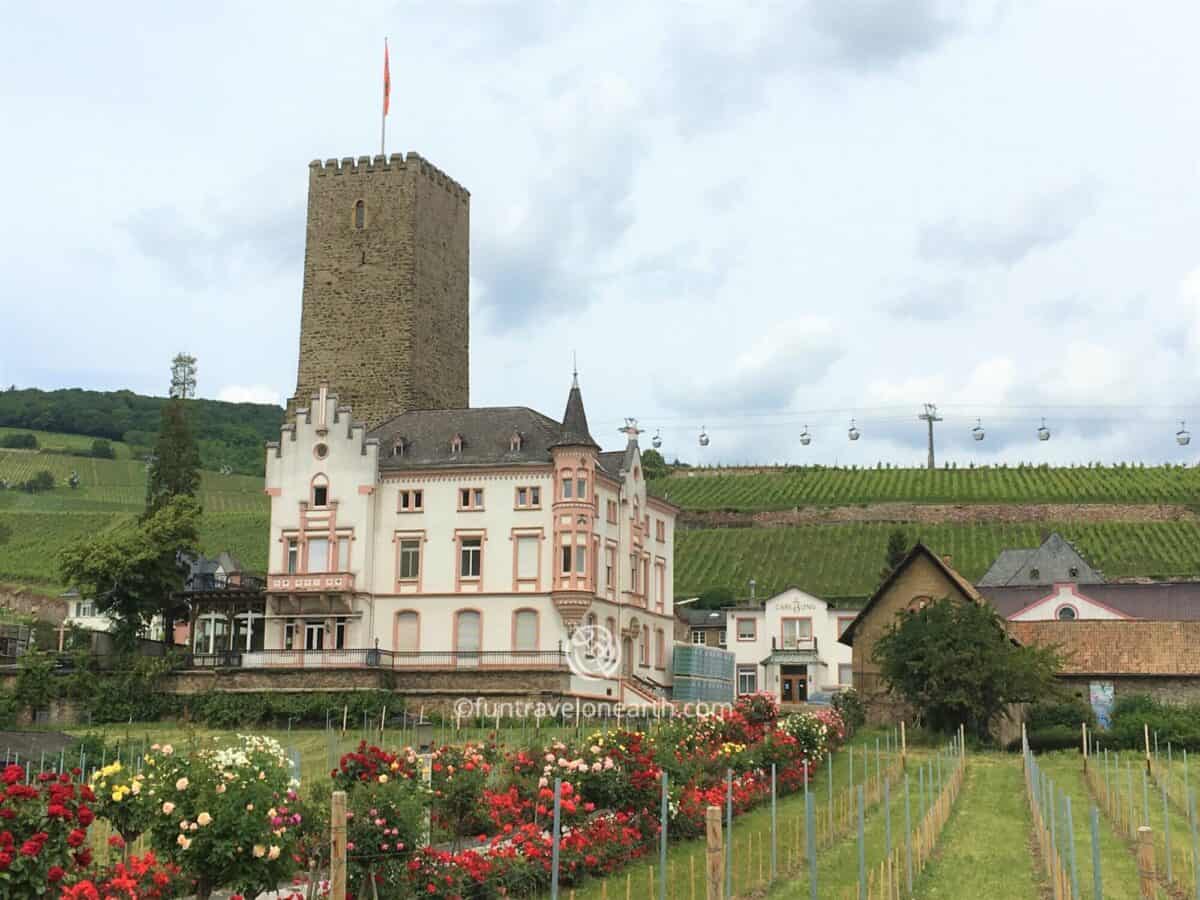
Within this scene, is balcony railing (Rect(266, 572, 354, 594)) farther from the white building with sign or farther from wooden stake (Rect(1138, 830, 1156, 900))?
wooden stake (Rect(1138, 830, 1156, 900))

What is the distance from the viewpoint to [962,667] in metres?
48.6

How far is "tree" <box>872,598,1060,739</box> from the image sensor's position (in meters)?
48.5

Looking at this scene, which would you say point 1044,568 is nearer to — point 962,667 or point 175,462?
point 962,667

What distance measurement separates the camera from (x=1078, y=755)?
158 ft

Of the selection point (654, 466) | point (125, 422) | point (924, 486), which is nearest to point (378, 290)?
point (924, 486)

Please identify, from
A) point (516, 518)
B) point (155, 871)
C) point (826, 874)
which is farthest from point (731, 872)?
point (516, 518)

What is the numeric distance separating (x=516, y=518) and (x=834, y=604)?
33.8 metres

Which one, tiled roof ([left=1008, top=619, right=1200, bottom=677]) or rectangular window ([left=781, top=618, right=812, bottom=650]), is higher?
rectangular window ([left=781, top=618, right=812, bottom=650])

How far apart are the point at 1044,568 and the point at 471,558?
41775 mm

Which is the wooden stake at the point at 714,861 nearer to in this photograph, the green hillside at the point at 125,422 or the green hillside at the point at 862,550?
the green hillside at the point at 862,550

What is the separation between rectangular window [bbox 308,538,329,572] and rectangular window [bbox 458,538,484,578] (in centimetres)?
542

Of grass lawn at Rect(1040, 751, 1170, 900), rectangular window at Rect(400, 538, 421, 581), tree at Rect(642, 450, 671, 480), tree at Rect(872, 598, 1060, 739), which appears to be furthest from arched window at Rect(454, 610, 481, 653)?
tree at Rect(642, 450, 671, 480)

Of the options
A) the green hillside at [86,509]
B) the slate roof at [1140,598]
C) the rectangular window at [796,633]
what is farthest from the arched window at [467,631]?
the green hillside at [86,509]

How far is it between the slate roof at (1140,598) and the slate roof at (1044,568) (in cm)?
338
